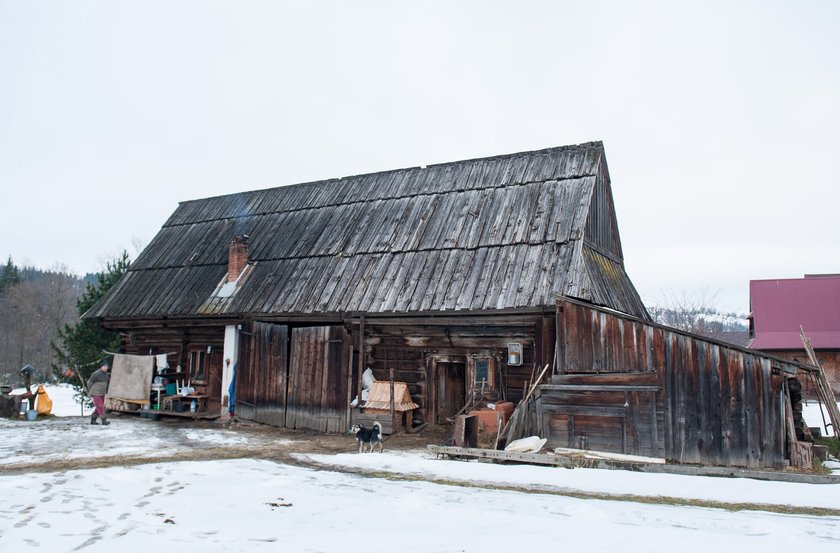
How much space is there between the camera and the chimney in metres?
18.8

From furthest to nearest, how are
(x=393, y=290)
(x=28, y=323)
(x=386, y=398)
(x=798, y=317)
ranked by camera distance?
(x=28, y=323) < (x=798, y=317) < (x=393, y=290) < (x=386, y=398)

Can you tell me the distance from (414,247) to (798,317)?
85.7 ft

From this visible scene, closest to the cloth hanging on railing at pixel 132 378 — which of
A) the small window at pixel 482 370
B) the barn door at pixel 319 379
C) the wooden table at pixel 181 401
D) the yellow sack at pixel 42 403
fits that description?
the wooden table at pixel 181 401

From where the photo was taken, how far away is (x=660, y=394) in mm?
11148

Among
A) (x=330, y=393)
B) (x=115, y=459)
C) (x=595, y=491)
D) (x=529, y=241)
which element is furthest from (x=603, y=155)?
(x=115, y=459)

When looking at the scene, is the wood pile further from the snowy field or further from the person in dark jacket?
the person in dark jacket

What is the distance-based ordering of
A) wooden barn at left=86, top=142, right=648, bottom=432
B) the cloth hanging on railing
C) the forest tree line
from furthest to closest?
the forest tree line → the cloth hanging on railing → wooden barn at left=86, top=142, right=648, bottom=432

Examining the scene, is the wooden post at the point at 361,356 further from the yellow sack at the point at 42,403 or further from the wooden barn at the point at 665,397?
the yellow sack at the point at 42,403

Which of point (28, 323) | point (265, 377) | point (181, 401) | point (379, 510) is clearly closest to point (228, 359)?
point (265, 377)

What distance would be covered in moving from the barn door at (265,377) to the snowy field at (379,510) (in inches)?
226

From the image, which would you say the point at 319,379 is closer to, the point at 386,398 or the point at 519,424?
the point at 386,398

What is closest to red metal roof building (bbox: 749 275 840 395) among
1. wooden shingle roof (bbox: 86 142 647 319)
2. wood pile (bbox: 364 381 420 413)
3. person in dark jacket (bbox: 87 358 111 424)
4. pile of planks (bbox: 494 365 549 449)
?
wooden shingle roof (bbox: 86 142 647 319)

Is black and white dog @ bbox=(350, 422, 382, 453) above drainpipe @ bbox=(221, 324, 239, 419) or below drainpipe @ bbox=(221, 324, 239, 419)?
below

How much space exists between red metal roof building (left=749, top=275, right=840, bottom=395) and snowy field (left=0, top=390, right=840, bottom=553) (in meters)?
25.8
